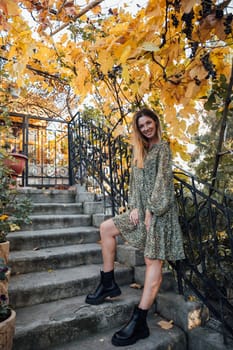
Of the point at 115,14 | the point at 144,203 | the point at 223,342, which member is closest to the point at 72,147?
the point at 115,14

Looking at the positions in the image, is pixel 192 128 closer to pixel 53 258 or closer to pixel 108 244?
pixel 108 244

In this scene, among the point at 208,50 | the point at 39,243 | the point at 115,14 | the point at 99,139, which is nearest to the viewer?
the point at 208,50

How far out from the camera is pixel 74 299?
2412 mm

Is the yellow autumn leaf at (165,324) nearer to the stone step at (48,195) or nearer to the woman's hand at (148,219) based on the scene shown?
the woman's hand at (148,219)

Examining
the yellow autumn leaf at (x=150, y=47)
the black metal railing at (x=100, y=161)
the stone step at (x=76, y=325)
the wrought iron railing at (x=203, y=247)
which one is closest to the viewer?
the yellow autumn leaf at (x=150, y=47)

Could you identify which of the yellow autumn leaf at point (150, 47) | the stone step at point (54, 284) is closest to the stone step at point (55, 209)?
the stone step at point (54, 284)

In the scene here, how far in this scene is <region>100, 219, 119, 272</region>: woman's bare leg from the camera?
7.87 feet

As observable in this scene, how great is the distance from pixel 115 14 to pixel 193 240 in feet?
8.08

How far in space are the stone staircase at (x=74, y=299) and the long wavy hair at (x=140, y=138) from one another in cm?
108

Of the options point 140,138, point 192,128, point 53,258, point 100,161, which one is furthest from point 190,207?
point 100,161

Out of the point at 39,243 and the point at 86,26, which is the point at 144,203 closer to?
the point at 39,243

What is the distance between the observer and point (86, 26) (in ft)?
11.6

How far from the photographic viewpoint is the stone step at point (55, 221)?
351cm

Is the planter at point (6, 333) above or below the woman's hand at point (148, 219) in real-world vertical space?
below
